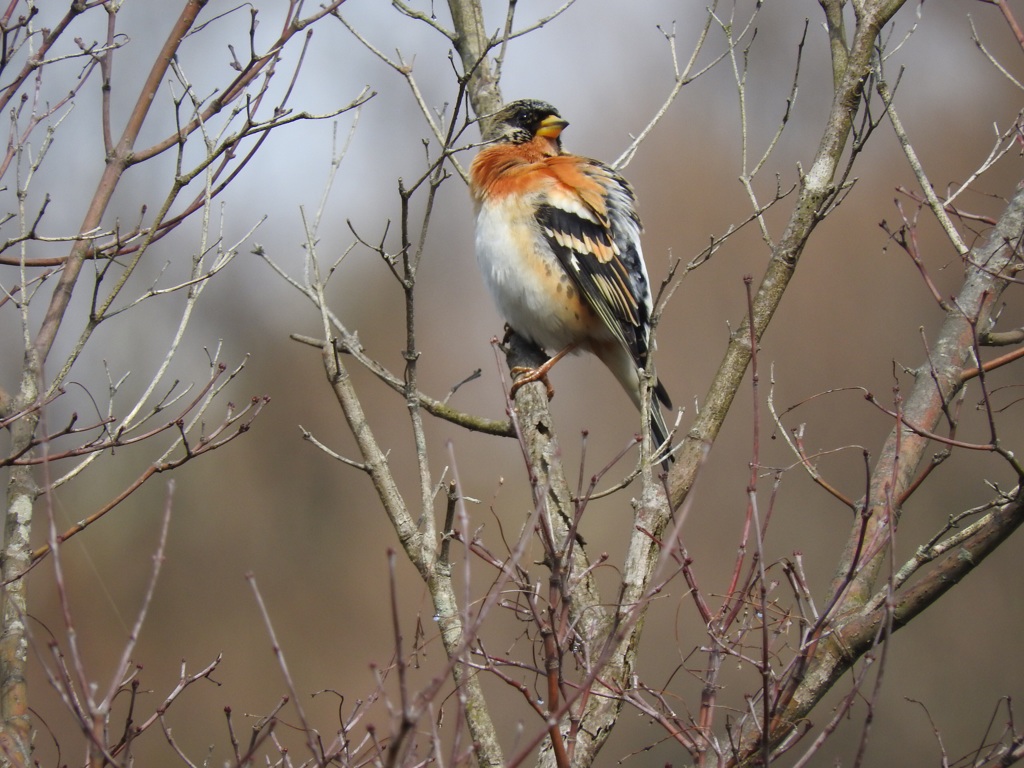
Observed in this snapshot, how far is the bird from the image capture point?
421 cm

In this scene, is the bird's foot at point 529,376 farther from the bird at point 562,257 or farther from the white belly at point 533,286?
the white belly at point 533,286

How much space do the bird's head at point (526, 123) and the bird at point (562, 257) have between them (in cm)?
10

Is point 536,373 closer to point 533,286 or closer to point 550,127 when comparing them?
point 533,286

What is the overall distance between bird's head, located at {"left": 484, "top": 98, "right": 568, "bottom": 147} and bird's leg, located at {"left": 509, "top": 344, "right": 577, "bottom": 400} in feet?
3.48

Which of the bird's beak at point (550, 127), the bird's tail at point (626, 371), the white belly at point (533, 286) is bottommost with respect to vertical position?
the bird's tail at point (626, 371)

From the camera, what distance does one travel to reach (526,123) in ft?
15.3

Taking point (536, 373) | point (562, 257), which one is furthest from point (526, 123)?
point (536, 373)

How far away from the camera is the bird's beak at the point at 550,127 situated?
4.66m

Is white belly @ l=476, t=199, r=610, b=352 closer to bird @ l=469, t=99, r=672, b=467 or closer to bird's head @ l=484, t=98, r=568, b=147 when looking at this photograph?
bird @ l=469, t=99, r=672, b=467

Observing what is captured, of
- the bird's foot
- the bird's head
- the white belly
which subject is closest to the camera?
the bird's foot

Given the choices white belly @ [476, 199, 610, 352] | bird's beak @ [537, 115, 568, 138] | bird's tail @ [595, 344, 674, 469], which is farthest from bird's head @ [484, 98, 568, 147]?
bird's tail @ [595, 344, 674, 469]

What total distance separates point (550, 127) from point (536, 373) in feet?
4.47

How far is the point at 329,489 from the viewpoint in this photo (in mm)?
16250

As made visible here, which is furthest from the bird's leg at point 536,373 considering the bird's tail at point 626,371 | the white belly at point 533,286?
the bird's tail at point 626,371
